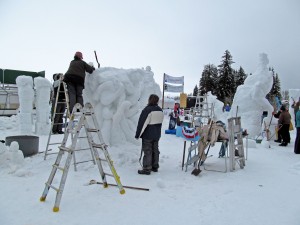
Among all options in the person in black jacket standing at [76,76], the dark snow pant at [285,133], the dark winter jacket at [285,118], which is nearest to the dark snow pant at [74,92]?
the person in black jacket standing at [76,76]

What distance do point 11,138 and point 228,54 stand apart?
32.8 meters

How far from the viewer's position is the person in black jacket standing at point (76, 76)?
5.51 metres

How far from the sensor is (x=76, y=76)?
554cm

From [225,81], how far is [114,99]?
99.1 feet

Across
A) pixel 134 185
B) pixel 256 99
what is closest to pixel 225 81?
pixel 256 99

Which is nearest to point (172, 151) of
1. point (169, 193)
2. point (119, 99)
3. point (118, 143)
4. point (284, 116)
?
point (118, 143)

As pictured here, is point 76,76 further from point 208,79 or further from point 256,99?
point 208,79

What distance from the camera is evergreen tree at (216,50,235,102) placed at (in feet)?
111

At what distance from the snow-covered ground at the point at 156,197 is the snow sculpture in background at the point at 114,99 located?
476 millimetres

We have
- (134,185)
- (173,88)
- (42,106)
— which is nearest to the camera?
(134,185)

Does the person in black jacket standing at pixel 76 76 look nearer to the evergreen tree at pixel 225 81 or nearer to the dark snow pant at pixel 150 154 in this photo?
the dark snow pant at pixel 150 154

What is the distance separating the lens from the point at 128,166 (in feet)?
17.9

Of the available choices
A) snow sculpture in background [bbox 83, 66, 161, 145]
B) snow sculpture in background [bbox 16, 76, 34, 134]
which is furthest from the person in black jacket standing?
snow sculpture in background [bbox 16, 76, 34, 134]

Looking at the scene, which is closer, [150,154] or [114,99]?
[150,154]
